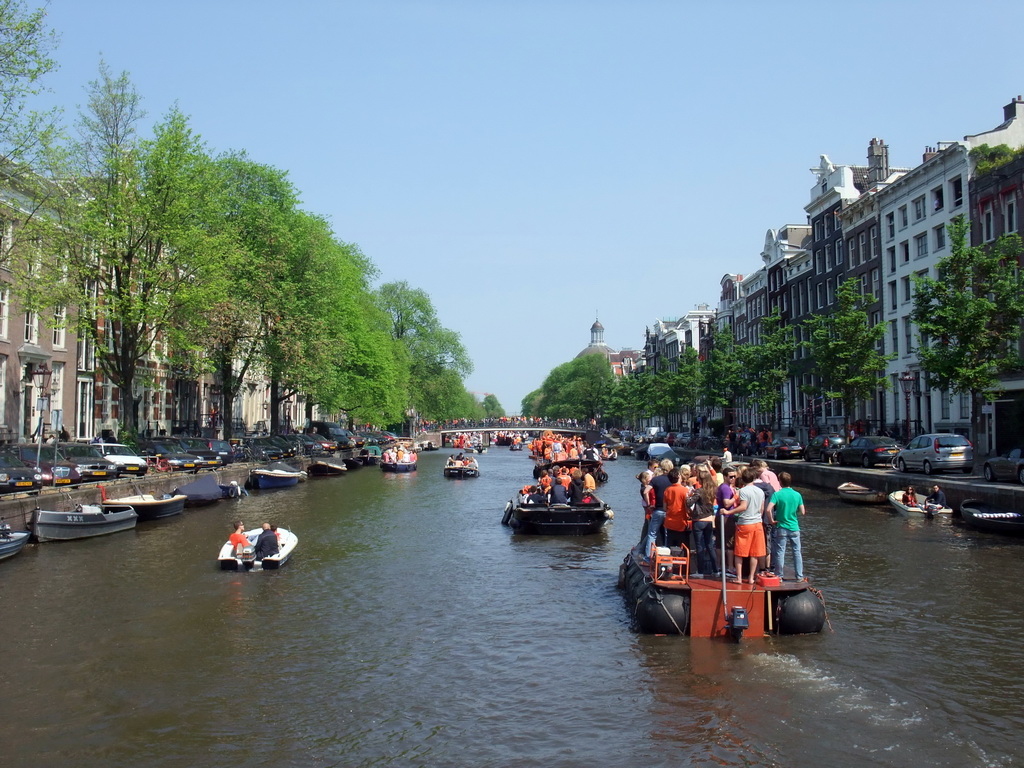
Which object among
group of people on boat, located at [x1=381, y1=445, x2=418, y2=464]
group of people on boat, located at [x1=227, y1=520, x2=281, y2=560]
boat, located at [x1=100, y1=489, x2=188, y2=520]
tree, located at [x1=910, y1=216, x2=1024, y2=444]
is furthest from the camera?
group of people on boat, located at [x1=381, y1=445, x2=418, y2=464]

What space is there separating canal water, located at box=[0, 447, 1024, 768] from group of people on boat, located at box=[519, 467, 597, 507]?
16.2ft

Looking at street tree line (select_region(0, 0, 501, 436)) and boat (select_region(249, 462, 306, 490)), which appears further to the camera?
boat (select_region(249, 462, 306, 490))

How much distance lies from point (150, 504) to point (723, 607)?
24007 mm

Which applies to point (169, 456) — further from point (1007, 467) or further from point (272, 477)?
point (1007, 467)

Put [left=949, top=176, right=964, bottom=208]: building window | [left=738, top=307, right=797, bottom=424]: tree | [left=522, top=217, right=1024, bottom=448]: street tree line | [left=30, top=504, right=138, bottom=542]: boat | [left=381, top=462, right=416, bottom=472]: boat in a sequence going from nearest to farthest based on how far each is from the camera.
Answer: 1. [left=30, top=504, right=138, bottom=542]: boat
2. [left=522, top=217, right=1024, bottom=448]: street tree line
3. [left=949, top=176, right=964, bottom=208]: building window
4. [left=738, top=307, right=797, bottom=424]: tree
5. [left=381, top=462, right=416, bottom=472]: boat

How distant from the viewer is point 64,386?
164ft

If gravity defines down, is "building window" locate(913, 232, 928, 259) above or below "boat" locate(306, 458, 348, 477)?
above

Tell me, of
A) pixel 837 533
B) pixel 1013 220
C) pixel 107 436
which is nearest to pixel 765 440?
pixel 1013 220

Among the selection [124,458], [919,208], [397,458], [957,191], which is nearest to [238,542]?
[124,458]

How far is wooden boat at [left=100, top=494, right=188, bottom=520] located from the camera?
105 ft

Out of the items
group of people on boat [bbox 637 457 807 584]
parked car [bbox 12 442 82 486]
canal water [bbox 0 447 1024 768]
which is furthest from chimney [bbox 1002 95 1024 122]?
parked car [bbox 12 442 82 486]

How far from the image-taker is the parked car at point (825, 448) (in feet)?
156

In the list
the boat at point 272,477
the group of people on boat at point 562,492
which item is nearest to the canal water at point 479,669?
the group of people on boat at point 562,492

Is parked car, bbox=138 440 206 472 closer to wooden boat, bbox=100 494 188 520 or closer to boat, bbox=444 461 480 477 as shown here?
wooden boat, bbox=100 494 188 520
